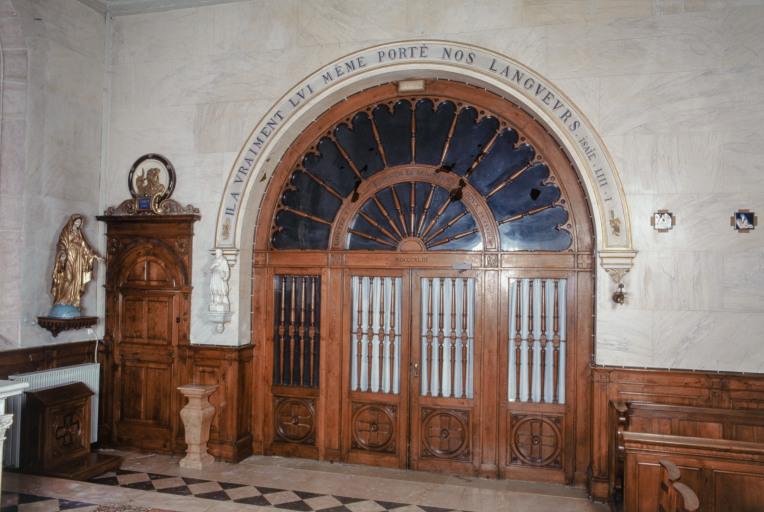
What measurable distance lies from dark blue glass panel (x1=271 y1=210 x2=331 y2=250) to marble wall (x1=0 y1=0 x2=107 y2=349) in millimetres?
2126

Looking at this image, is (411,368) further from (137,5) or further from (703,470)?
(137,5)

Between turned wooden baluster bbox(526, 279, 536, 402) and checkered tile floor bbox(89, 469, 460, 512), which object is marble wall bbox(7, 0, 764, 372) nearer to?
turned wooden baluster bbox(526, 279, 536, 402)

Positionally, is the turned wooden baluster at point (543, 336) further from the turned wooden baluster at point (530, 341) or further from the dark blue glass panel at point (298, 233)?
the dark blue glass panel at point (298, 233)

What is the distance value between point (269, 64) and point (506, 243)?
3124 millimetres

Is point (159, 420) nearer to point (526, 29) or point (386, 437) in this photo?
point (386, 437)

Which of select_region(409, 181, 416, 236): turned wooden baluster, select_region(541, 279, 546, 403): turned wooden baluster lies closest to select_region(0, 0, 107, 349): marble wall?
select_region(409, 181, 416, 236): turned wooden baluster

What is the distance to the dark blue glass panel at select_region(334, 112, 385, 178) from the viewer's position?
6727 millimetres

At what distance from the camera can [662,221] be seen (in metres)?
5.65

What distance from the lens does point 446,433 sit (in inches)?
253

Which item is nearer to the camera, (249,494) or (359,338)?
(249,494)

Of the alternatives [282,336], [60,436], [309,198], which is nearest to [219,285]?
[282,336]

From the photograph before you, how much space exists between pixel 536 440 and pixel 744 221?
2.74m

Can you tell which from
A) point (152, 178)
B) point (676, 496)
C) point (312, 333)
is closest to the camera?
point (676, 496)

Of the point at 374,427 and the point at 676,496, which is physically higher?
the point at 676,496
